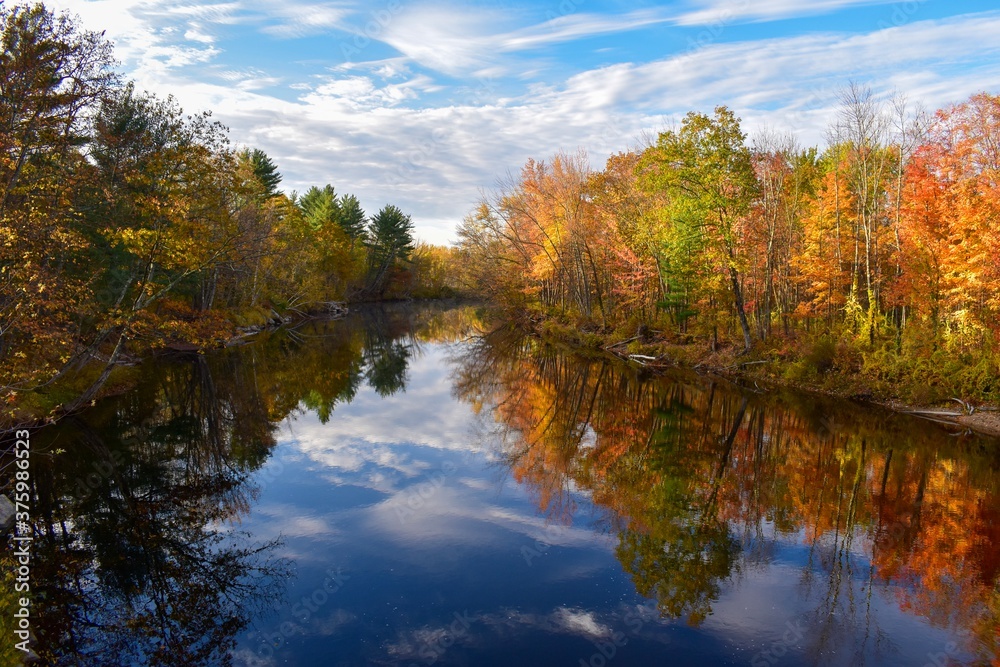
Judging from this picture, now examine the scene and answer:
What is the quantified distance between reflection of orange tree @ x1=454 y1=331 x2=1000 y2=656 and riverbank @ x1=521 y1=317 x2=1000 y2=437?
168 centimetres

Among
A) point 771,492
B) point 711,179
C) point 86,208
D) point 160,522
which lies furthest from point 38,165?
point 711,179

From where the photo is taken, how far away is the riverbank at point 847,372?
73.9 ft

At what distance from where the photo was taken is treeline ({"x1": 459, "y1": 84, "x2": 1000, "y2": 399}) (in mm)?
23750

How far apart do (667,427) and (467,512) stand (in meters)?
10.3

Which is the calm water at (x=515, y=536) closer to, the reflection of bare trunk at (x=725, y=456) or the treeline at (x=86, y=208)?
the reflection of bare trunk at (x=725, y=456)

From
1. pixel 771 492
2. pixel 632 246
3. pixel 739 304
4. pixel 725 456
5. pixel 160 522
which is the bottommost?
pixel 160 522

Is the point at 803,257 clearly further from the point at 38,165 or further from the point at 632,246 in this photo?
the point at 38,165

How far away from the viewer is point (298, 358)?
1518 inches

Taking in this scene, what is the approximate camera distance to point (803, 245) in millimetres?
37844

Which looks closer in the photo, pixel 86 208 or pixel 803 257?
pixel 86 208

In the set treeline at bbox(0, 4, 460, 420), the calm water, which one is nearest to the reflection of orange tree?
the calm water

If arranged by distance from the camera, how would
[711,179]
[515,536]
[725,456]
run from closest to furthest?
[515,536] < [725,456] < [711,179]

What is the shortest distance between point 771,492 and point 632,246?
27488mm

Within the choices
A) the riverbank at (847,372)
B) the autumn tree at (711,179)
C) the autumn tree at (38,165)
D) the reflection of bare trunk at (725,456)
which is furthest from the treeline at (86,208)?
the riverbank at (847,372)
